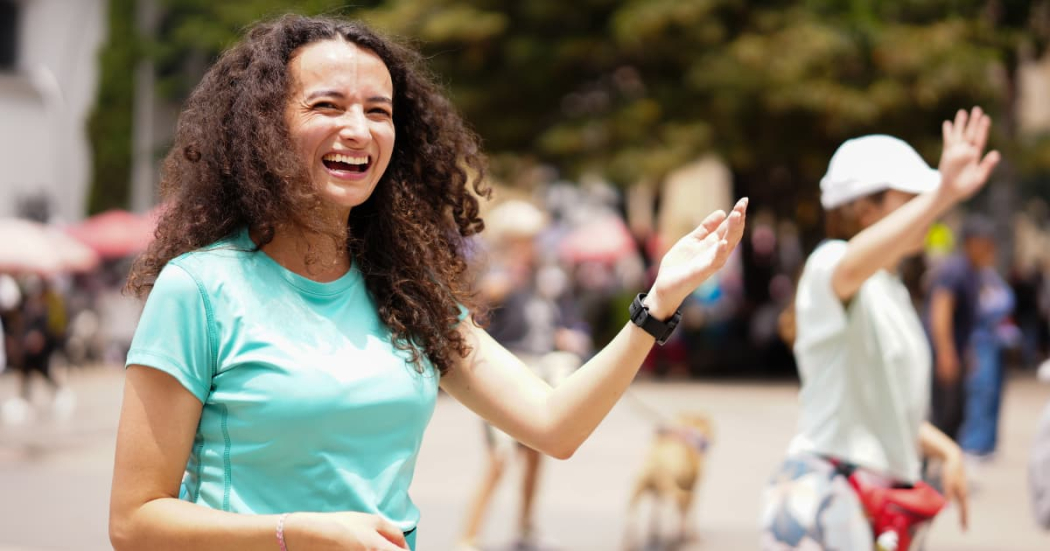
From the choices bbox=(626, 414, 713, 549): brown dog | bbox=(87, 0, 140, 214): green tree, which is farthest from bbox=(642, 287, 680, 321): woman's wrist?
bbox=(87, 0, 140, 214): green tree

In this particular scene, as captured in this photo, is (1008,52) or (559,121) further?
(559,121)

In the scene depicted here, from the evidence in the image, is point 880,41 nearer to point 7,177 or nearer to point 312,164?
point 312,164

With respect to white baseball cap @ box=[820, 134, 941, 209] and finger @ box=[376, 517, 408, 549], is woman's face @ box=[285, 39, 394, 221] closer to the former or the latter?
finger @ box=[376, 517, 408, 549]

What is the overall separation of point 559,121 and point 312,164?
18185mm

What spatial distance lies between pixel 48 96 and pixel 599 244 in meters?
13.1

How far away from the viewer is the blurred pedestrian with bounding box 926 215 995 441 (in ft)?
28.9

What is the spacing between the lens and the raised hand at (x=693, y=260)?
7.52ft

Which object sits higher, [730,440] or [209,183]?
[209,183]

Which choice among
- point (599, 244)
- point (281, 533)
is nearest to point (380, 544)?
point (281, 533)

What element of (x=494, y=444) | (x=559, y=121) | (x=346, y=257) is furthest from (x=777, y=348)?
(x=346, y=257)

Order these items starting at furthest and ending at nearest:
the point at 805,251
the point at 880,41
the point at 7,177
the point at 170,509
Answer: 1. the point at 7,177
2. the point at 805,251
3. the point at 880,41
4. the point at 170,509

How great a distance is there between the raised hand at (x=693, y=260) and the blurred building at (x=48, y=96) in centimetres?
2620

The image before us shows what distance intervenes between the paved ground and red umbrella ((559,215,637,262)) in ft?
26.0

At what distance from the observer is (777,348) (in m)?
20.4
